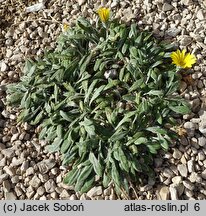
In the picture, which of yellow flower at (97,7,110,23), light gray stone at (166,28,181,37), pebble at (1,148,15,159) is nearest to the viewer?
pebble at (1,148,15,159)

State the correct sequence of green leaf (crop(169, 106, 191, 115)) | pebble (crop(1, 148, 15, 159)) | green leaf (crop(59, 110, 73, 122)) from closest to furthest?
1. green leaf (crop(169, 106, 191, 115))
2. green leaf (crop(59, 110, 73, 122))
3. pebble (crop(1, 148, 15, 159))

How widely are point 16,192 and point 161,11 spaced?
219 centimetres

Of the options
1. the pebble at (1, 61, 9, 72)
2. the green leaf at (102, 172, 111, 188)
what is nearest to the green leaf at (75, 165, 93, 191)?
the green leaf at (102, 172, 111, 188)

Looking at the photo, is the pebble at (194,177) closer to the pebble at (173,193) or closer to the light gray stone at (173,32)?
the pebble at (173,193)

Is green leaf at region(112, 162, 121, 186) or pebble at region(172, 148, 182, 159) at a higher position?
green leaf at region(112, 162, 121, 186)

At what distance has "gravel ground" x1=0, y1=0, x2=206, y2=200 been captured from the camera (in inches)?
135

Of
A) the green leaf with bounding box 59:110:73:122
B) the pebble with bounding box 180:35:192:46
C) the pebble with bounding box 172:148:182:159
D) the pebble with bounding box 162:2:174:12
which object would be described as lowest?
the pebble with bounding box 172:148:182:159

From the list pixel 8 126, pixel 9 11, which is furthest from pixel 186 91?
pixel 9 11

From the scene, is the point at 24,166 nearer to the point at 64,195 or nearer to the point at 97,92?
the point at 64,195

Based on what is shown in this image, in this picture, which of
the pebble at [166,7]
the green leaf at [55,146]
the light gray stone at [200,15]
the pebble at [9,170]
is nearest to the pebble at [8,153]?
the pebble at [9,170]

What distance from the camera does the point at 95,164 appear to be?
3418 millimetres

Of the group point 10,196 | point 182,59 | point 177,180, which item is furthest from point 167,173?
point 10,196

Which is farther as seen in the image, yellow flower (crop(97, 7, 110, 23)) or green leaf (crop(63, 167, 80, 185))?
yellow flower (crop(97, 7, 110, 23))

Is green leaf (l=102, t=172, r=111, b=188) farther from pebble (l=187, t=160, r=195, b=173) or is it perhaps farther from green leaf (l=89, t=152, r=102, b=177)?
pebble (l=187, t=160, r=195, b=173)
